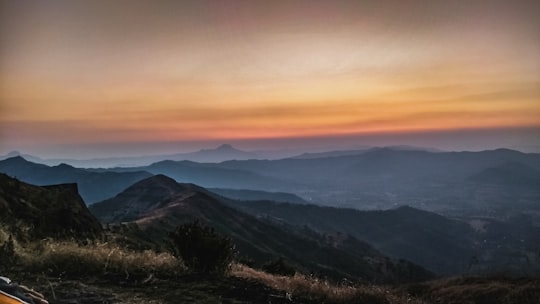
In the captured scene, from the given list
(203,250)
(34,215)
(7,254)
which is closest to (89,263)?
(7,254)

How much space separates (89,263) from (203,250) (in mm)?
2095

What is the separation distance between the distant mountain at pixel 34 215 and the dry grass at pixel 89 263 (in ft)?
5.58

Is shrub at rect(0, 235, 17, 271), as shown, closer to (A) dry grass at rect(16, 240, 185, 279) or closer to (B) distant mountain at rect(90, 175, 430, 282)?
(A) dry grass at rect(16, 240, 185, 279)

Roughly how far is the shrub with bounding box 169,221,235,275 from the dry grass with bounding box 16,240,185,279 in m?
0.30

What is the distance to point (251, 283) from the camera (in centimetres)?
807

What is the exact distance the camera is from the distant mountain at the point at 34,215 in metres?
10.9

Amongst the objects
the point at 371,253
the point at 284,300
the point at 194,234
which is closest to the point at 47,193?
the point at 194,234

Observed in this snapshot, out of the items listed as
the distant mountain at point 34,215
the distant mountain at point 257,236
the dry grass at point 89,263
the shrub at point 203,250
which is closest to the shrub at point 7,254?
the dry grass at point 89,263

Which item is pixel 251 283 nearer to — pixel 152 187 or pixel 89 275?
pixel 89 275

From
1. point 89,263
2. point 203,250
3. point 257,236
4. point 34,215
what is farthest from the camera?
Result: point 257,236

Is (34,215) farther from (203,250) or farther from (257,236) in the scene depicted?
(257,236)

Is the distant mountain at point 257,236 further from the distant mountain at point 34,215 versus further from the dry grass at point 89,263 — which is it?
the dry grass at point 89,263

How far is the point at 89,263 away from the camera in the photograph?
8.35 m

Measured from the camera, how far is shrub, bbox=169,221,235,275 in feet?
29.6
